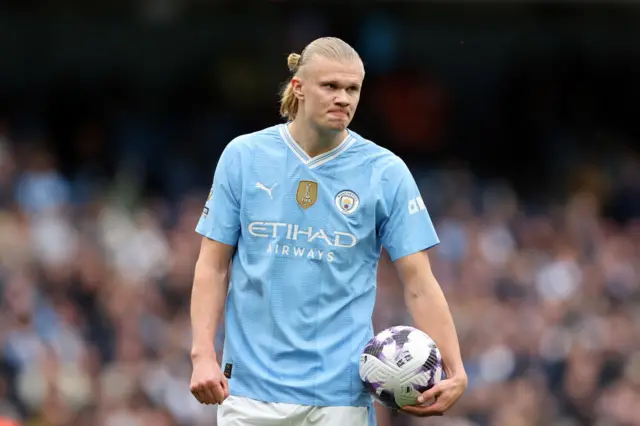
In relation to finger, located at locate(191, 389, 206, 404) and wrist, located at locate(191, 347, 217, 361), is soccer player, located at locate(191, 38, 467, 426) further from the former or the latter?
finger, located at locate(191, 389, 206, 404)

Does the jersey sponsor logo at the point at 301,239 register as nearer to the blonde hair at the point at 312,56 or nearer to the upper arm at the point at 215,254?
the upper arm at the point at 215,254

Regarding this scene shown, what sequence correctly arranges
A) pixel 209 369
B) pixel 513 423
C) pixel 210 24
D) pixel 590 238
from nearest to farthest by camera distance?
pixel 209 369 < pixel 513 423 < pixel 590 238 < pixel 210 24

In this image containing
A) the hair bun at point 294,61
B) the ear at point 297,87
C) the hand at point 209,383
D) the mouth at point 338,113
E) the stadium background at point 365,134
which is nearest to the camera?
the hand at point 209,383

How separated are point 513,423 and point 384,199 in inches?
268

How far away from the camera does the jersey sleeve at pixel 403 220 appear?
19.1 feet

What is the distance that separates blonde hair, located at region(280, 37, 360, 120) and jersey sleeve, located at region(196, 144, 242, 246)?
0.33 meters

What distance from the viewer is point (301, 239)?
5.77m

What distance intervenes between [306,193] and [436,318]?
2.51 feet

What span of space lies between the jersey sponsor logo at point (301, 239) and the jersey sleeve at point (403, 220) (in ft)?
0.58

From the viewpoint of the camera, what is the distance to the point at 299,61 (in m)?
5.93

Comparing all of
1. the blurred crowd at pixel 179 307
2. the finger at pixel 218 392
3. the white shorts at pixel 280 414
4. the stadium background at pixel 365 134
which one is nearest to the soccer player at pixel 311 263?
the white shorts at pixel 280 414

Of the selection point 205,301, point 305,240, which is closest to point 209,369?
point 205,301

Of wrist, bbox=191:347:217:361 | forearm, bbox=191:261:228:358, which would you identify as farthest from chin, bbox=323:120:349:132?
wrist, bbox=191:347:217:361

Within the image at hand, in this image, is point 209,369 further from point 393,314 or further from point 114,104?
point 114,104
